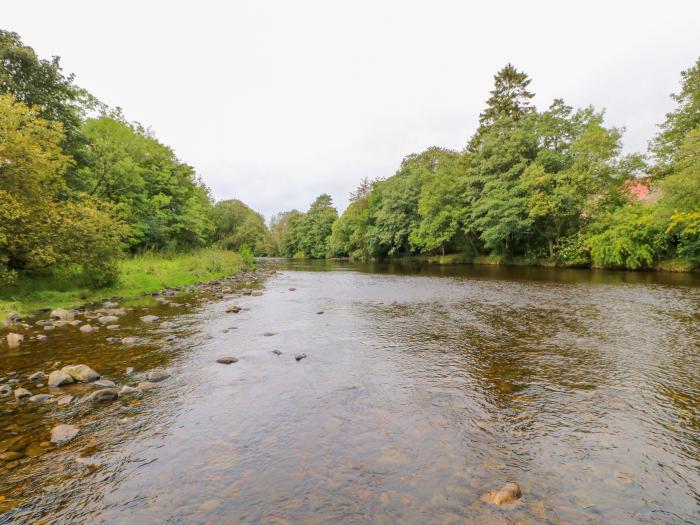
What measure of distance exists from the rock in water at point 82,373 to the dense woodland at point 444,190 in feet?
29.3

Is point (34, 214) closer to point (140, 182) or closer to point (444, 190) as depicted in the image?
point (140, 182)

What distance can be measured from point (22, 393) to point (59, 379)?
0.64m

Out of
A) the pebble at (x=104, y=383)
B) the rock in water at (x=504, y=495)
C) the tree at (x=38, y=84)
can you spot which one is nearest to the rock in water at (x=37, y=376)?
the pebble at (x=104, y=383)

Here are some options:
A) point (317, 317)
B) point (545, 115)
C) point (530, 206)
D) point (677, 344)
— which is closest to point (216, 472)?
point (317, 317)

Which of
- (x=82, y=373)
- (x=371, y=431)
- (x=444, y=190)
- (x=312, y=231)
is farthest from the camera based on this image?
(x=312, y=231)

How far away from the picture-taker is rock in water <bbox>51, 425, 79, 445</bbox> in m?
5.30

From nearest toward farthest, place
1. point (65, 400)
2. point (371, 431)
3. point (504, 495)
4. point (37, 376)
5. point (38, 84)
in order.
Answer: point (504, 495) → point (371, 431) → point (65, 400) → point (37, 376) → point (38, 84)

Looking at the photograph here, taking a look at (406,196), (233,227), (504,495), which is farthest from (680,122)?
(233,227)

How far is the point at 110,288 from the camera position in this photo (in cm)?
1948

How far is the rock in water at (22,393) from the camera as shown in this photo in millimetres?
6672

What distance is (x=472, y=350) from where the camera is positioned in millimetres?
9820

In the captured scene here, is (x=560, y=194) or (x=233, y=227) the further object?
(x=233, y=227)

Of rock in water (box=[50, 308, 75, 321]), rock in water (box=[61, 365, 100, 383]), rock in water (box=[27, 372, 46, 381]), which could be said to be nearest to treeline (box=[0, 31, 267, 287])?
rock in water (box=[50, 308, 75, 321])

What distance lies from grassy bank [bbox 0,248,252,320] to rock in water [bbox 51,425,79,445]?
429 inches
